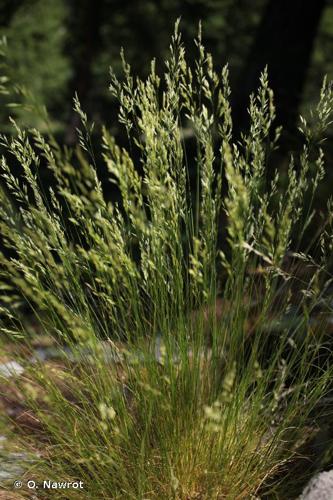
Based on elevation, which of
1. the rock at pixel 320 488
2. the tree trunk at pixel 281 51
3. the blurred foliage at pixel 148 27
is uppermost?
the blurred foliage at pixel 148 27

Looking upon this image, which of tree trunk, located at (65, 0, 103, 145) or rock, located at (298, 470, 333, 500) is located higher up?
tree trunk, located at (65, 0, 103, 145)

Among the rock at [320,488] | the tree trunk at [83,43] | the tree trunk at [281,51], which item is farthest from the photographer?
the tree trunk at [83,43]

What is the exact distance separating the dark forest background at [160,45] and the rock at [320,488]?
1.30 metres

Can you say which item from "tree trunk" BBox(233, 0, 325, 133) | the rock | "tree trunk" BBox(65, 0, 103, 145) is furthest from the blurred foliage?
the rock

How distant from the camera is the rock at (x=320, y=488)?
1938 millimetres

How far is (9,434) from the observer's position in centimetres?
179

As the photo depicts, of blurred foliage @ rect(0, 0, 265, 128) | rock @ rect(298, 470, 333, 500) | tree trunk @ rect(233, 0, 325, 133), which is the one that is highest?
blurred foliage @ rect(0, 0, 265, 128)

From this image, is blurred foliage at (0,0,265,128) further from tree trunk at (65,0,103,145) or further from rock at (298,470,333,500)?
rock at (298,470,333,500)

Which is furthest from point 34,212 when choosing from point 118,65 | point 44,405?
point 118,65

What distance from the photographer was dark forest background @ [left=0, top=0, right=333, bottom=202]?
6219 millimetres

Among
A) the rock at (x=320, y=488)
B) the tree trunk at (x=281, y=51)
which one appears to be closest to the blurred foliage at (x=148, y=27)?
the tree trunk at (x=281, y=51)

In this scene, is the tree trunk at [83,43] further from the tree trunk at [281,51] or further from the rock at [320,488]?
the rock at [320,488]

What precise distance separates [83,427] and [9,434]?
0.35 meters

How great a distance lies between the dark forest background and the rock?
130 cm
